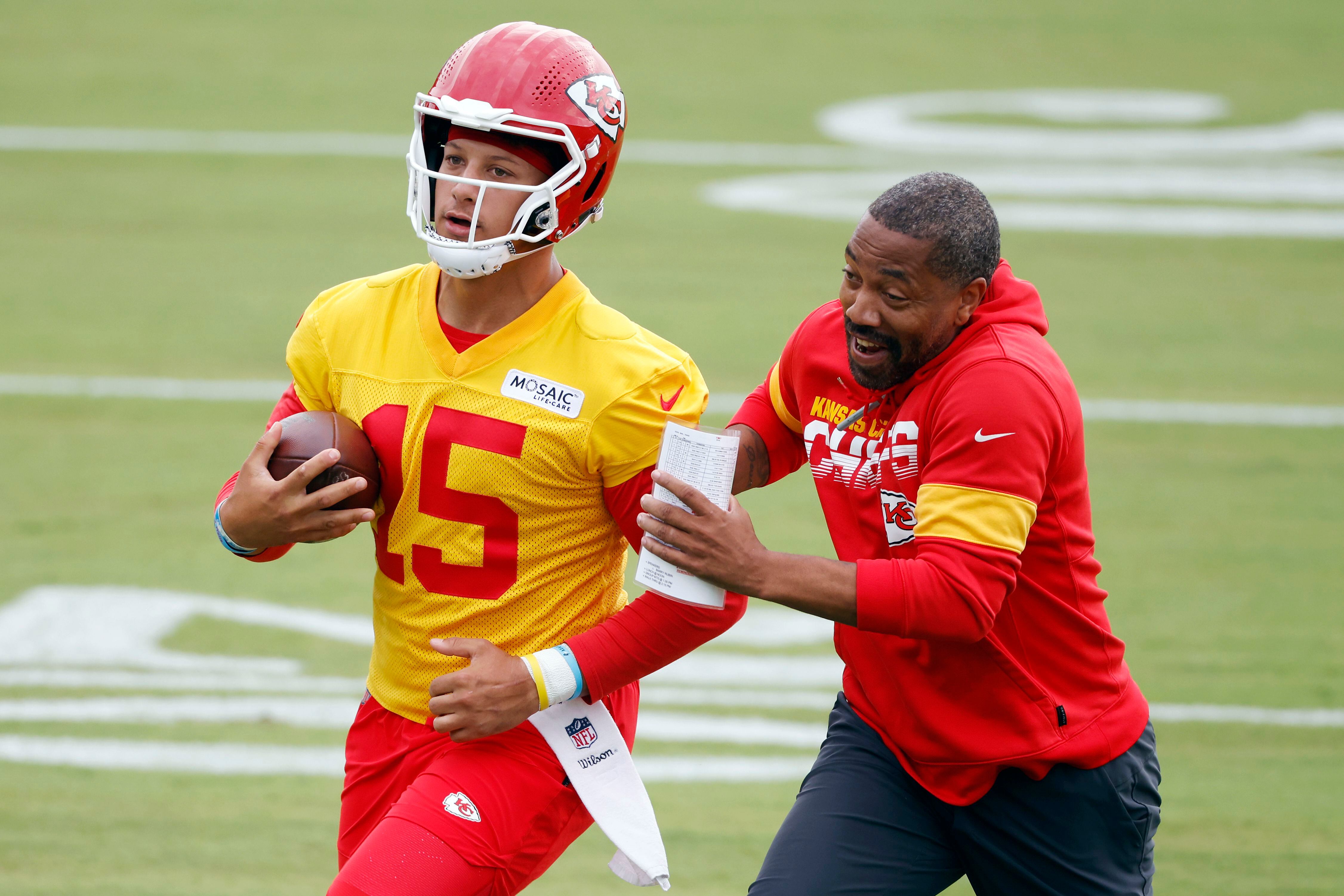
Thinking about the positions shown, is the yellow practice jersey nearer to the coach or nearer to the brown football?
the brown football

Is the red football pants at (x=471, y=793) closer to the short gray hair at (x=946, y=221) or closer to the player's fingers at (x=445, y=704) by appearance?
the player's fingers at (x=445, y=704)

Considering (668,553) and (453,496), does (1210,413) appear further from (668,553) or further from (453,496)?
(668,553)

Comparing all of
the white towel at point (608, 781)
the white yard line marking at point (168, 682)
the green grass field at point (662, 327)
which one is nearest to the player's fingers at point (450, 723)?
the white towel at point (608, 781)

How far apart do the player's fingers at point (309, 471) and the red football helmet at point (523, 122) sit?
500mm

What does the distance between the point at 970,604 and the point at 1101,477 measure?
240 inches

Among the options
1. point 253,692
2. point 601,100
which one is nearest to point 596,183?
point 601,100

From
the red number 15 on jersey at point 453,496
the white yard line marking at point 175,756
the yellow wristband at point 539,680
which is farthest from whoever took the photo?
A: the white yard line marking at point 175,756

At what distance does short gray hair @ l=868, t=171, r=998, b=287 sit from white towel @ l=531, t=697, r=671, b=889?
130 centimetres

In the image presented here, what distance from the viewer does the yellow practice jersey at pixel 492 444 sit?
138 inches

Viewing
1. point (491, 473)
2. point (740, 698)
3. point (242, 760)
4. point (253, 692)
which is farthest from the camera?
point (740, 698)

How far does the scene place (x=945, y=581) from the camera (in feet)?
10.3

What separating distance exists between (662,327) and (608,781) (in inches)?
288

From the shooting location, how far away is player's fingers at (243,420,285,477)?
3.44 metres

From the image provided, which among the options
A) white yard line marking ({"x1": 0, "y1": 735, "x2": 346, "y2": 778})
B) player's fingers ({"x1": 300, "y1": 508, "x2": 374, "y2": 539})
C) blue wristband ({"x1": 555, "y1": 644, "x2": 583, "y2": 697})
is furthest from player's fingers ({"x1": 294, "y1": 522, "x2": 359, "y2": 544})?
white yard line marking ({"x1": 0, "y1": 735, "x2": 346, "y2": 778})
